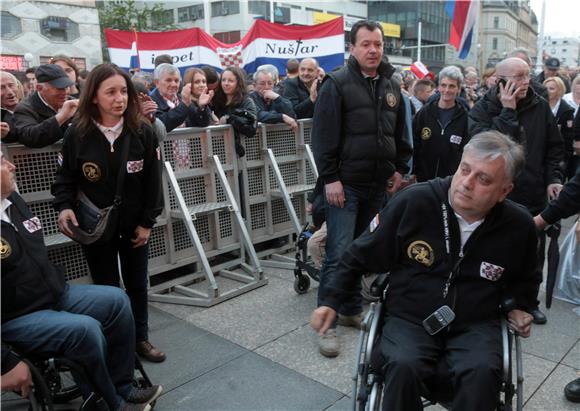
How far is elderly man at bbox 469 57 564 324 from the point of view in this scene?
12.8 feet

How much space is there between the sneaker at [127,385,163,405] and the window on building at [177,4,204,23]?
171ft

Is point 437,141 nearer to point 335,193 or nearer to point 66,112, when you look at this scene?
A: point 335,193

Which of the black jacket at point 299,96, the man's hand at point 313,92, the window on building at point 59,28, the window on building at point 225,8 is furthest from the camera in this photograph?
the window on building at point 225,8

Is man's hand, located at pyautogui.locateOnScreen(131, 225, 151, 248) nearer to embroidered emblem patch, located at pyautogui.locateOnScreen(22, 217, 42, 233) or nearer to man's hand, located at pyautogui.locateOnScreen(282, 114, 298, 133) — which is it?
embroidered emblem patch, located at pyautogui.locateOnScreen(22, 217, 42, 233)

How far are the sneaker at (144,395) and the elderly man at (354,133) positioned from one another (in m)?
1.17

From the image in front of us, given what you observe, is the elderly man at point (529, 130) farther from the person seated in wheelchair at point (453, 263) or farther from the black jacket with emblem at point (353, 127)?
the person seated in wheelchair at point (453, 263)

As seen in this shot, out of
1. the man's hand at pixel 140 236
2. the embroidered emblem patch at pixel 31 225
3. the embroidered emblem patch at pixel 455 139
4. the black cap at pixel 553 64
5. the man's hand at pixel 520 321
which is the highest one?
the black cap at pixel 553 64

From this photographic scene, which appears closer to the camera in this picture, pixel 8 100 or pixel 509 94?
pixel 509 94

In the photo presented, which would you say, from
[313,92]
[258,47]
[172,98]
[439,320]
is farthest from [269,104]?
[439,320]

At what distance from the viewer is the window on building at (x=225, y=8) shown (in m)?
49.8

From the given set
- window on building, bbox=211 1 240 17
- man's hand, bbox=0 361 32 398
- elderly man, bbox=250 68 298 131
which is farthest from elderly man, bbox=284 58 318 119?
window on building, bbox=211 1 240 17

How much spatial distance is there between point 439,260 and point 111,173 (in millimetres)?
2013

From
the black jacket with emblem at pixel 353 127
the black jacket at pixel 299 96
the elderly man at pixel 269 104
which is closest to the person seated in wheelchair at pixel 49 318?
the black jacket with emblem at pixel 353 127

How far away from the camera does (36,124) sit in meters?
3.56
